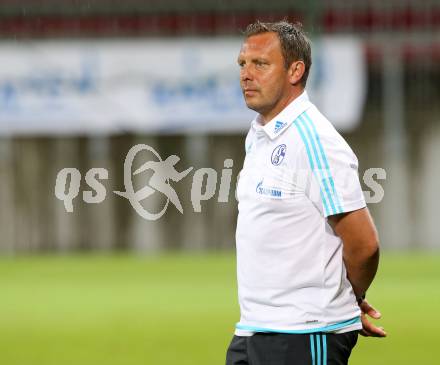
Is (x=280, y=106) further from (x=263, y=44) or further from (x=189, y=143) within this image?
(x=189, y=143)

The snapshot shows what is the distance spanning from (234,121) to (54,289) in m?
6.78

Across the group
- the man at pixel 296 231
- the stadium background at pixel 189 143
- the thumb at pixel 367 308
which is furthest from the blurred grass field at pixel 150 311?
the man at pixel 296 231

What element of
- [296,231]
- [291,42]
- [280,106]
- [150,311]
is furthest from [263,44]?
[150,311]

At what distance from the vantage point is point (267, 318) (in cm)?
377

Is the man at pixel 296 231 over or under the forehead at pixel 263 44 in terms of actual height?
under

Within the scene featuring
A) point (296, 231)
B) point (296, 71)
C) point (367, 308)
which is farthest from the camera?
point (367, 308)

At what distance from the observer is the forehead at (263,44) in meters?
3.88

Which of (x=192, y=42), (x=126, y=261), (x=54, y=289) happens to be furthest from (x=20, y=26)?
(x=54, y=289)

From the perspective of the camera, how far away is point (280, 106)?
12.7ft

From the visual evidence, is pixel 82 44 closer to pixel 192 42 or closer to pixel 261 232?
pixel 192 42

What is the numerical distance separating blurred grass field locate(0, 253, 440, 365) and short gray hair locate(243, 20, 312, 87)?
4.71 metres

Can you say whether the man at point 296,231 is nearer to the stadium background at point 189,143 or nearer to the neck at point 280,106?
the neck at point 280,106

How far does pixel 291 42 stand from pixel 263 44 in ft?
0.31

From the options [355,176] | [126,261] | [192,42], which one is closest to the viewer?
[355,176]
